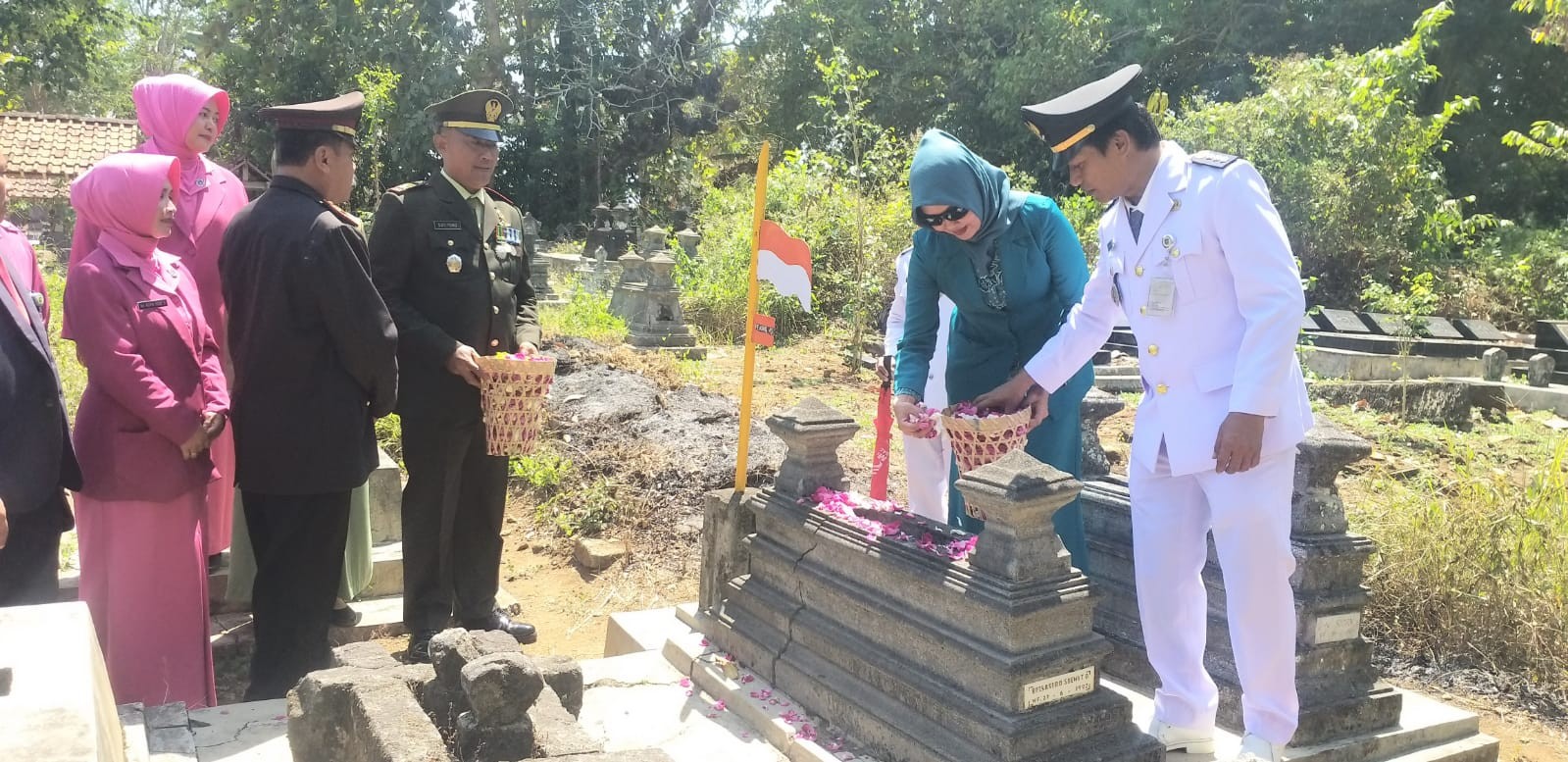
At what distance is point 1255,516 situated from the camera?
106 inches

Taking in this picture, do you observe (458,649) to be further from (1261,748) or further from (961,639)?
(1261,748)

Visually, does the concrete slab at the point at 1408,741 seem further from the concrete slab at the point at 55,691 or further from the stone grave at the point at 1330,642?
the concrete slab at the point at 55,691

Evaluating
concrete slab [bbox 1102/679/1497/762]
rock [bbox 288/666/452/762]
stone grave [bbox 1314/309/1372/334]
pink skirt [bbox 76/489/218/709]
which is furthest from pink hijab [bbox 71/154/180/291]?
stone grave [bbox 1314/309/1372/334]

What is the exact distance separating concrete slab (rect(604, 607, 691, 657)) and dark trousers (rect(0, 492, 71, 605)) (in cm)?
185

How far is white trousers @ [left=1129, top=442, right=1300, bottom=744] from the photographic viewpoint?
2713mm

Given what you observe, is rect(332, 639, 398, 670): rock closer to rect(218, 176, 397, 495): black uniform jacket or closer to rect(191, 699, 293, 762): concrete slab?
rect(191, 699, 293, 762): concrete slab

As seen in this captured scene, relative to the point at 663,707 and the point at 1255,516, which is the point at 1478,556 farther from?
the point at 663,707

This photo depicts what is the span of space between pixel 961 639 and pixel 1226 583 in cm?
72

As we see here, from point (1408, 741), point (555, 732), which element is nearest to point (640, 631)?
point (555, 732)

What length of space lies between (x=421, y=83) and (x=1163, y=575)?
23121 millimetres

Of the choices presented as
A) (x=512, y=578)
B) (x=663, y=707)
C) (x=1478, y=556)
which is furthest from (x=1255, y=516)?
(x=512, y=578)

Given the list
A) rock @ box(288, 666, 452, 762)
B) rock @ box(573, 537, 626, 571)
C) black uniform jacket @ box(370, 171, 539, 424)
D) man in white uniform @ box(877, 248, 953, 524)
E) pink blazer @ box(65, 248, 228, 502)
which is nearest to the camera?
rock @ box(288, 666, 452, 762)

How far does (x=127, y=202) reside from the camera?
3.10m

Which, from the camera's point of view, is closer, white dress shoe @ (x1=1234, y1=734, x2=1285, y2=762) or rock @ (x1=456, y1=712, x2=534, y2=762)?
rock @ (x1=456, y1=712, x2=534, y2=762)
